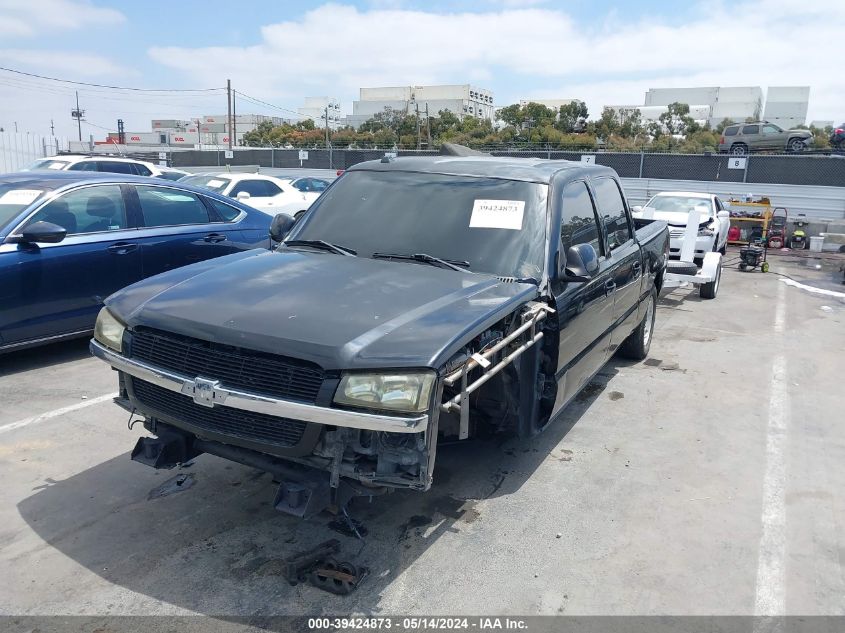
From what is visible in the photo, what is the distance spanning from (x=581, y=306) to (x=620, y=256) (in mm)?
1257

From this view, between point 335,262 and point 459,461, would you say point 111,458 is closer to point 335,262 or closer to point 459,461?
point 335,262

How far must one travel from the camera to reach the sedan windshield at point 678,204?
14875 mm

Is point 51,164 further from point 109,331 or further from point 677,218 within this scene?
point 109,331

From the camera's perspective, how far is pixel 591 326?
175 inches

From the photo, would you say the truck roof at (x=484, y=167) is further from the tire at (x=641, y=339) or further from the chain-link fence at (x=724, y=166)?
the chain-link fence at (x=724, y=166)

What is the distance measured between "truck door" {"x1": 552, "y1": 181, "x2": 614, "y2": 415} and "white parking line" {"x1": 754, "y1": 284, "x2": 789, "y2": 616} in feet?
4.28

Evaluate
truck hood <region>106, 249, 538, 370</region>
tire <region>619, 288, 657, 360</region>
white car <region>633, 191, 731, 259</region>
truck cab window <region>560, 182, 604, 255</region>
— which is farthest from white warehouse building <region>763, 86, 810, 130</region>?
truck hood <region>106, 249, 538, 370</region>

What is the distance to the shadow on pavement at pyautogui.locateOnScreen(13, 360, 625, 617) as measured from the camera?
2.94 metres

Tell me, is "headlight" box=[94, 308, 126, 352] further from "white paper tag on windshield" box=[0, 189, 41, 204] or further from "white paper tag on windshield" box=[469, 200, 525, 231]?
"white paper tag on windshield" box=[0, 189, 41, 204]

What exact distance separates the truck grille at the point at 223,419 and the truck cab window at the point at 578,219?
212 centimetres

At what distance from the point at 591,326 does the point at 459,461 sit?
1.26 metres

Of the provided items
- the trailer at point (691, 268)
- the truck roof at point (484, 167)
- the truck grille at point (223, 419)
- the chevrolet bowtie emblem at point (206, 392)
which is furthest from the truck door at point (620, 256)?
the trailer at point (691, 268)

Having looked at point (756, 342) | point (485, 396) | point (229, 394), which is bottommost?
point (756, 342)

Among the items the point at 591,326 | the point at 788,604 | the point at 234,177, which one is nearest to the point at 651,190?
the point at 234,177
